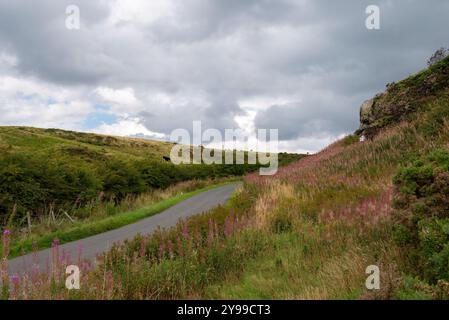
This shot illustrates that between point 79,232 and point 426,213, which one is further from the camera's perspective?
point 79,232

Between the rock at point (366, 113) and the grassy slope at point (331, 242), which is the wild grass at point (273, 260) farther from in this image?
the rock at point (366, 113)

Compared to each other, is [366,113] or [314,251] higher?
[366,113]

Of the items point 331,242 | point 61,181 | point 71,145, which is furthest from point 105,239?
point 71,145

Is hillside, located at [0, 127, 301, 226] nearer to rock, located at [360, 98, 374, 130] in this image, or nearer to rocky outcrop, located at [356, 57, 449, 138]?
rocky outcrop, located at [356, 57, 449, 138]

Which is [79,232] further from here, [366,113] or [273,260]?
[366,113]

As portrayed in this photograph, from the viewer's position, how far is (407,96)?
67.9ft

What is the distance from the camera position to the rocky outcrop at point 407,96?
63.3 feet

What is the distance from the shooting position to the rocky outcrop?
19297 millimetres

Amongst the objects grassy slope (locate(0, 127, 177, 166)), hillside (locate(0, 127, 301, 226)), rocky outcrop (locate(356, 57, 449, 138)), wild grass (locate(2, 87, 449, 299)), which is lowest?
wild grass (locate(2, 87, 449, 299))

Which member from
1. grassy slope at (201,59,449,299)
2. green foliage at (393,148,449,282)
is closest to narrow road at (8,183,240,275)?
grassy slope at (201,59,449,299)

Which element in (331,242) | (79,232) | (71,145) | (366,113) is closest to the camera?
(331,242)
